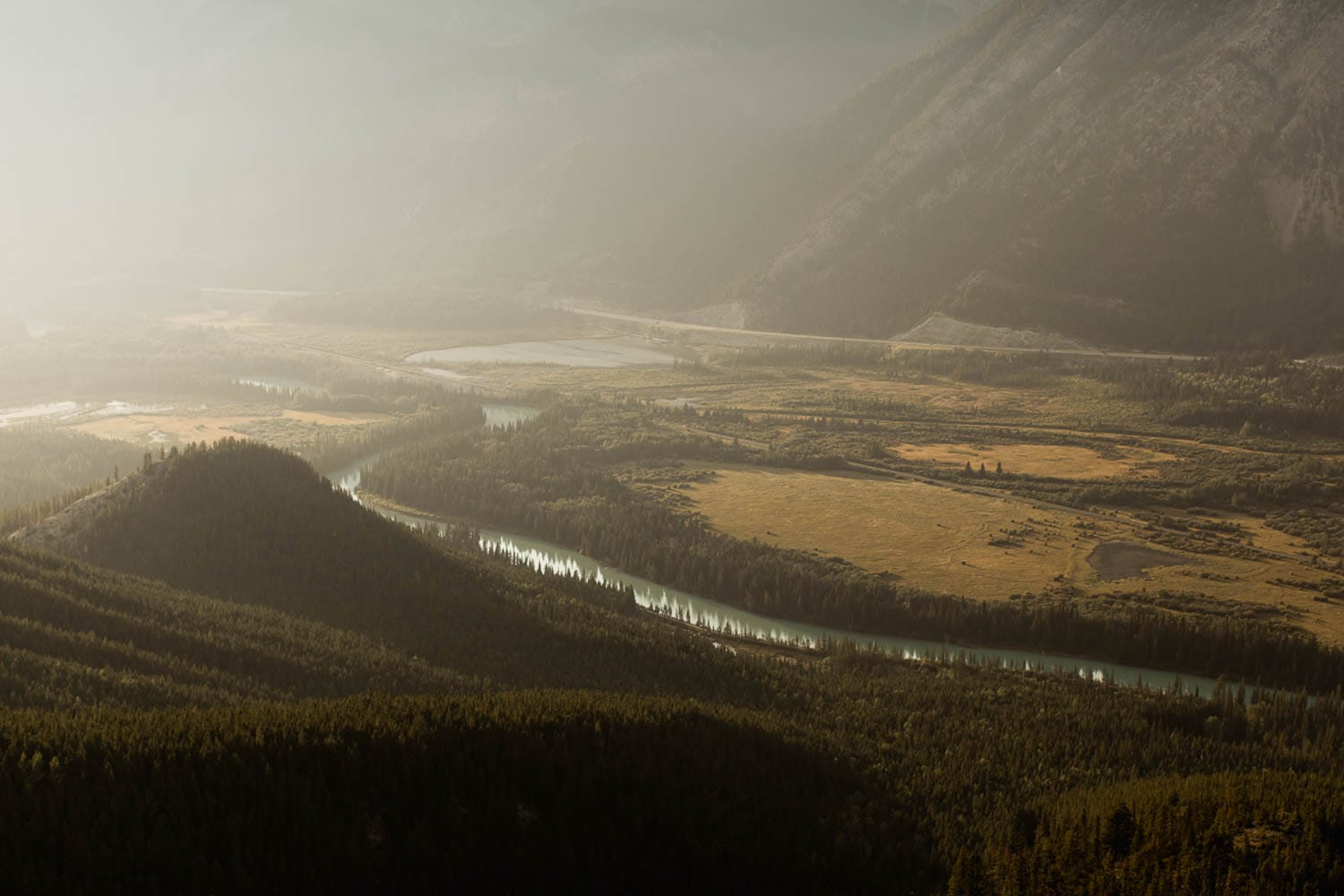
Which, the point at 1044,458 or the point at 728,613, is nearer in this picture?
the point at 728,613

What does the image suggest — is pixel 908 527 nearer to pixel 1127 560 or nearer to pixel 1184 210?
pixel 1127 560

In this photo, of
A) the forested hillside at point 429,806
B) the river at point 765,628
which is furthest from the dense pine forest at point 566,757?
the river at point 765,628

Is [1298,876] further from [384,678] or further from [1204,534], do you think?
[1204,534]

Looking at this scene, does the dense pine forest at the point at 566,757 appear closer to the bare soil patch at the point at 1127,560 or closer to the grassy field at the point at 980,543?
the grassy field at the point at 980,543

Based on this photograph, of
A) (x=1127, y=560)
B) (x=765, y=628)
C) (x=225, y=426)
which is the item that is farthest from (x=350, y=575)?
(x=225, y=426)

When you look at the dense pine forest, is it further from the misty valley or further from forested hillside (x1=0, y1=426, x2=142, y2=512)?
forested hillside (x1=0, y1=426, x2=142, y2=512)

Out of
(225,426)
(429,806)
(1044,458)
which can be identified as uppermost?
(1044,458)

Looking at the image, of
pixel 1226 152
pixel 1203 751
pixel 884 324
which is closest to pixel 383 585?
pixel 1203 751

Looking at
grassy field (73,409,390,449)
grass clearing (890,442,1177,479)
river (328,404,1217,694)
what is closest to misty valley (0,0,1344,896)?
river (328,404,1217,694)

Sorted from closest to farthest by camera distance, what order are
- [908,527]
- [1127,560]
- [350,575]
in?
1. [350,575]
2. [1127,560]
3. [908,527]
